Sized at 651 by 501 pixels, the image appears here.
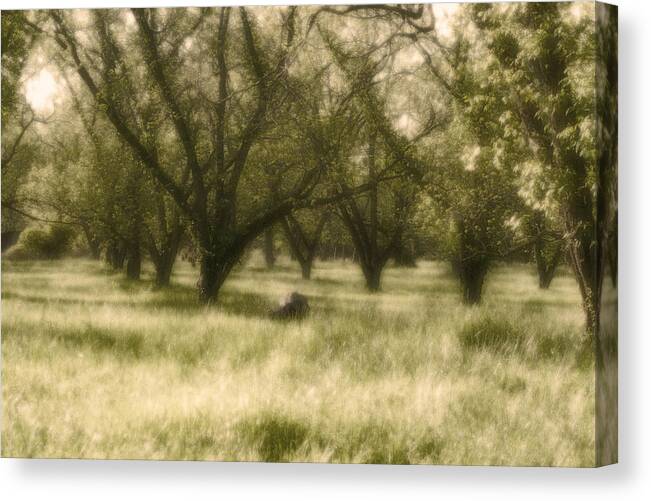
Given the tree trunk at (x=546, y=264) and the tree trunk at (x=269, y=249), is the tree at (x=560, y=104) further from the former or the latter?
the tree trunk at (x=269, y=249)

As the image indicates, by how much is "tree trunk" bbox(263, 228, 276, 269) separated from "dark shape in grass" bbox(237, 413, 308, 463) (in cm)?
130

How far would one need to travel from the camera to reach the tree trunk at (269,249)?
9.63 m

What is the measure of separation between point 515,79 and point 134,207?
3.49 meters

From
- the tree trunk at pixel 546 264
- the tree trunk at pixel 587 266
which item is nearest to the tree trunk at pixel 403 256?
the tree trunk at pixel 546 264

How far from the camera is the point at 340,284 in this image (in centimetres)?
949

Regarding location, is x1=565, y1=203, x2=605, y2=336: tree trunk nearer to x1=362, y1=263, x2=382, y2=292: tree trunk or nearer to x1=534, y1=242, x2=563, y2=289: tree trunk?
x1=534, y1=242, x2=563, y2=289: tree trunk

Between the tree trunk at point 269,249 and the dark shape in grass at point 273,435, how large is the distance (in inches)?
51.0

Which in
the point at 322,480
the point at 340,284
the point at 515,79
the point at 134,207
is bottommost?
the point at 322,480

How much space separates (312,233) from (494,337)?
5.79 ft

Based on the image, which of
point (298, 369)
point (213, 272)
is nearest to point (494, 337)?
point (298, 369)

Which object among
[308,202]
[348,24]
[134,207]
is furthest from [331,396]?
[348,24]

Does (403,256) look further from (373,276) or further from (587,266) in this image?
(587,266)

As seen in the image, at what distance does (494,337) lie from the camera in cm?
931

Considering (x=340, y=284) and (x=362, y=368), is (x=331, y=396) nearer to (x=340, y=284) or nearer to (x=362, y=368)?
(x=362, y=368)
